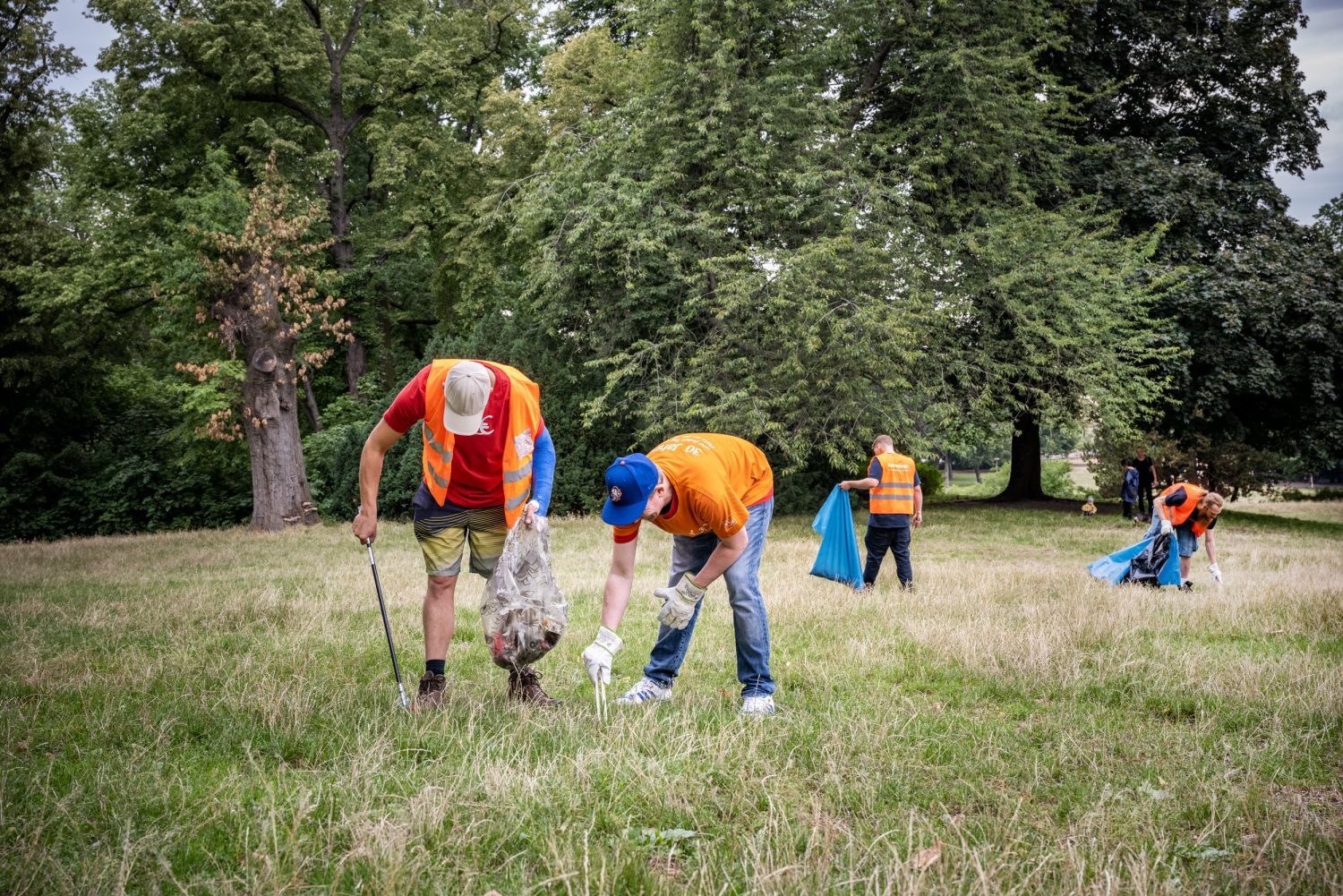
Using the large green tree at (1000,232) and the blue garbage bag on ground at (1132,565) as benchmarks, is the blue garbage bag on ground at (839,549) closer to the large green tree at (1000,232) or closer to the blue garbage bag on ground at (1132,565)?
the blue garbage bag on ground at (1132,565)

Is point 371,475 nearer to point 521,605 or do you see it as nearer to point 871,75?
point 521,605

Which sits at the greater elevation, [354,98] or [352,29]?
[352,29]

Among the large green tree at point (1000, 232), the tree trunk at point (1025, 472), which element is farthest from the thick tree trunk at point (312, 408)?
the tree trunk at point (1025, 472)

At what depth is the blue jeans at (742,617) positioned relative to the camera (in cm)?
462

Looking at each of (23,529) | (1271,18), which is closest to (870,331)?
(1271,18)

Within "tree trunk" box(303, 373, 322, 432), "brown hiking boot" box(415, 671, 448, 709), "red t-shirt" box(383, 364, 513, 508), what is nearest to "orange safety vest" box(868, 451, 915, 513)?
"red t-shirt" box(383, 364, 513, 508)

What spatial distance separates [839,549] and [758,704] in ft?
16.2

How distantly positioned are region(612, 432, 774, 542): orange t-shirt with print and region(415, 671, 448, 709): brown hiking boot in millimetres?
1267

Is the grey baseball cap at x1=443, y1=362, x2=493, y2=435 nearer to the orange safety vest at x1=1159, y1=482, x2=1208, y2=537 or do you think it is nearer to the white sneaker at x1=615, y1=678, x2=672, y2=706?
the white sneaker at x1=615, y1=678, x2=672, y2=706

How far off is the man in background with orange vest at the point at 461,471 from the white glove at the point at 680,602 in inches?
31.5

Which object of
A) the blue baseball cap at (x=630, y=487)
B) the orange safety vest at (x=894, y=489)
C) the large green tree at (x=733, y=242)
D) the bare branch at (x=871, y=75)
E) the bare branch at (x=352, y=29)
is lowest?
the orange safety vest at (x=894, y=489)

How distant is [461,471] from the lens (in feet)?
14.8

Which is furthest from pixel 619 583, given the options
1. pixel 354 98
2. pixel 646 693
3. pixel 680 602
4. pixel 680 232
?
pixel 354 98

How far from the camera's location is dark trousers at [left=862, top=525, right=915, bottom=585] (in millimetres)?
9062
